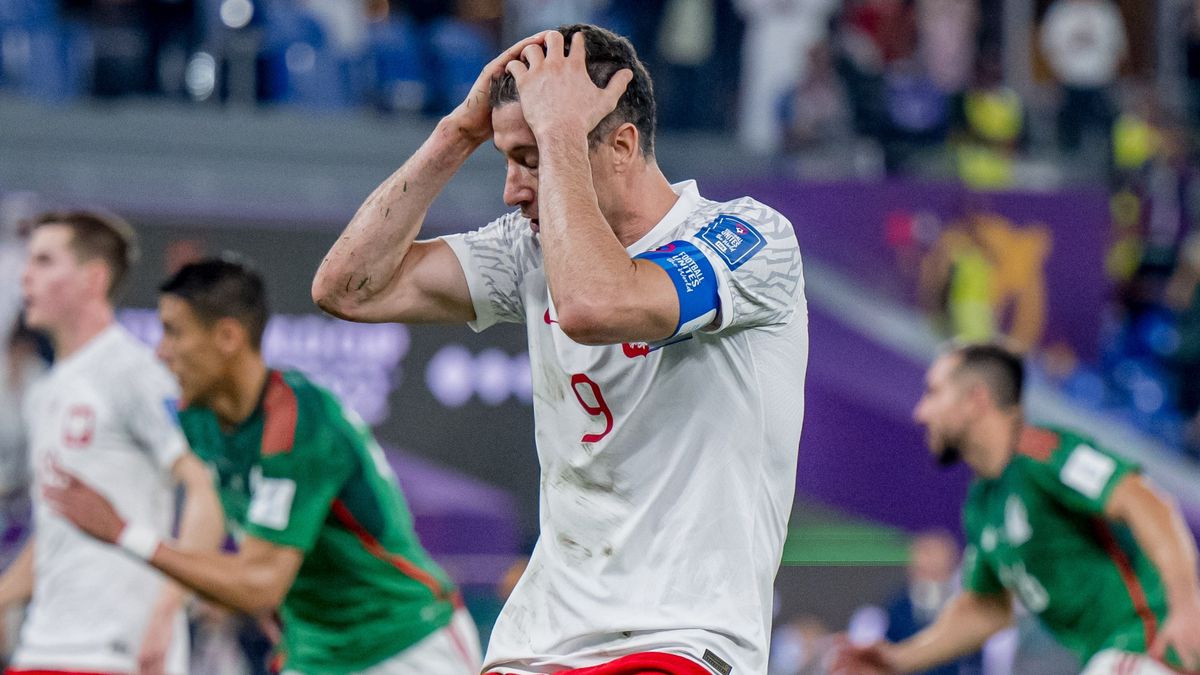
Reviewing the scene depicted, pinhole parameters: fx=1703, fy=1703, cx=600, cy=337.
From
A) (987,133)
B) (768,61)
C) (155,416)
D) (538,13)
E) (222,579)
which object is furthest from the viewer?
(987,133)

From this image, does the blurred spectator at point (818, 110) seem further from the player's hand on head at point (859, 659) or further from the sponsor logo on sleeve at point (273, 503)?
the sponsor logo on sleeve at point (273, 503)

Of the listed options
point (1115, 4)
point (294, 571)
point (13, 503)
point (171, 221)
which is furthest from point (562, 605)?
point (1115, 4)

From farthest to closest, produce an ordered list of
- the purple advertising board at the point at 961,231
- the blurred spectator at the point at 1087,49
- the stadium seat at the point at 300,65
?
the blurred spectator at the point at 1087,49 → the purple advertising board at the point at 961,231 → the stadium seat at the point at 300,65

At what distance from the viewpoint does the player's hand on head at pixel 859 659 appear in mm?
5777

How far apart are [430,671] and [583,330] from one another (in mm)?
2356

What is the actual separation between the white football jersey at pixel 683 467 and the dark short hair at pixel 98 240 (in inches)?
135

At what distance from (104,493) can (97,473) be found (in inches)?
3.3

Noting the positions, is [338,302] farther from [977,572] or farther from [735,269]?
[977,572]

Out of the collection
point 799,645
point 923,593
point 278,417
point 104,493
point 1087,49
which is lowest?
point 799,645

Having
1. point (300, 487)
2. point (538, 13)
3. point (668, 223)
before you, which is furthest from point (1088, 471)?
point (538, 13)

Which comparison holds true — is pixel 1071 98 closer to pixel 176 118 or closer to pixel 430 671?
pixel 176 118

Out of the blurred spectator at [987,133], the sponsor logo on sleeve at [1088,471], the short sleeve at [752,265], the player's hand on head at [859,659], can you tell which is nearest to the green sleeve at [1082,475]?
the sponsor logo on sleeve at [1088,471]

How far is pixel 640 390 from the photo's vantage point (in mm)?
3688

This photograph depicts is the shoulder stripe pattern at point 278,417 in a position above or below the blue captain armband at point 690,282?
below
